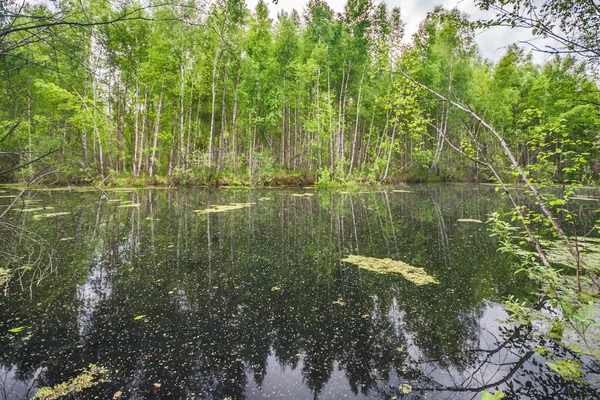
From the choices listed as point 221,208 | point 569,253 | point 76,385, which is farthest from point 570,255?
point 221,208

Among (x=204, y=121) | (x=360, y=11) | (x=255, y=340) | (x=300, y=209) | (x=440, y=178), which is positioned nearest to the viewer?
(x=255, y=340)

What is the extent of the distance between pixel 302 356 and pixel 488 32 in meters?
3.47

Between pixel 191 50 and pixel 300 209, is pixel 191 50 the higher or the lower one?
the higher one

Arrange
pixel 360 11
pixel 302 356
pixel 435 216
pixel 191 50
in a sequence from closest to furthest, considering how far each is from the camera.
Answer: pixel 302 356
pixel 435 216
pixel 191 50
pixel 360 11

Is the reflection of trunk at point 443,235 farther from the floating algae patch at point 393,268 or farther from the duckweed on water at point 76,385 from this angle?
the duckweed on water at point 76,385

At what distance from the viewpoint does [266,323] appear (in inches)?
125

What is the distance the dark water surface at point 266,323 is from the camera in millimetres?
2312

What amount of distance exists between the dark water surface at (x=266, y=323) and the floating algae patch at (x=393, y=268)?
0.15 metres

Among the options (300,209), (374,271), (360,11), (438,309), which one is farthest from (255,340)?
(360,11)

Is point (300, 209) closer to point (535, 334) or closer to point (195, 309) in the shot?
point (195, 309)

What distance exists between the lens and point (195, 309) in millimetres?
3449

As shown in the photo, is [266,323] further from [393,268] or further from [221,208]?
[221,208]

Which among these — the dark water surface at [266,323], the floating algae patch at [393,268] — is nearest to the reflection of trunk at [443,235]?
the dark water surface at [266,323]

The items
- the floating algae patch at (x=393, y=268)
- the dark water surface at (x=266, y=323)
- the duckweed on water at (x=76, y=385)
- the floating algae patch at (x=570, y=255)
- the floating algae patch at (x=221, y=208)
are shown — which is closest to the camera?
the duckweed on water at (x=76, y=385)
